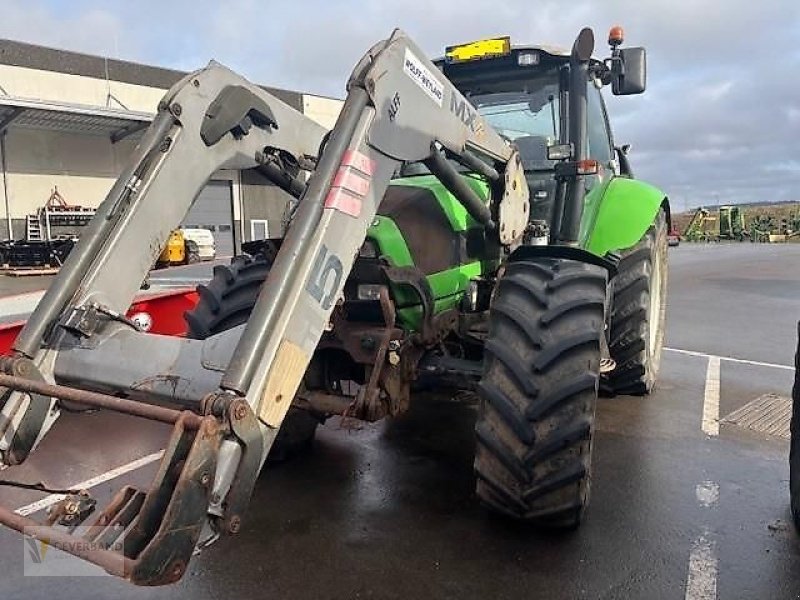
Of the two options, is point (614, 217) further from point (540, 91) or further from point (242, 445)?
point (242, 445)

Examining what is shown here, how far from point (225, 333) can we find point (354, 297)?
3.27 ft

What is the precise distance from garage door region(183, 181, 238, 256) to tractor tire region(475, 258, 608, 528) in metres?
22.2

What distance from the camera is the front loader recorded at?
7.27 ft

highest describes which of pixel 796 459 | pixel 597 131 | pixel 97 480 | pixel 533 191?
pixel 597 131

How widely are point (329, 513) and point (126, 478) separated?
135cm

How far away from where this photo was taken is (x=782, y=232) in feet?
133

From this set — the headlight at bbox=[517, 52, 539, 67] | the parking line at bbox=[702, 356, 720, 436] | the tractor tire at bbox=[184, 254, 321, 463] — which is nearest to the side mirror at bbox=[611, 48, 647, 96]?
the headlight at bbox=[517, 52, 539, 67]

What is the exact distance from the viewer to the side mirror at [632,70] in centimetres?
465

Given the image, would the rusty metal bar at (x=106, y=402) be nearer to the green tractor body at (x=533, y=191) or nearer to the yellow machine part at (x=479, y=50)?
the green tractor body at (x=533, y=191)

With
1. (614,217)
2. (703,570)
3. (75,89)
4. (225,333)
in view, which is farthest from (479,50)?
(75,89)

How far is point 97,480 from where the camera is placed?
13.9 feet

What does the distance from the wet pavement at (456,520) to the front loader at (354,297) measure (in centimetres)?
29

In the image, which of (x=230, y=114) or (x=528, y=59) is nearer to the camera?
(x=230, y=114)

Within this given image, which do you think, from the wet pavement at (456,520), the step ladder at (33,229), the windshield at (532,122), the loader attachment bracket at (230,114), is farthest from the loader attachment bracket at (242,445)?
the step ladder at (33,229)
